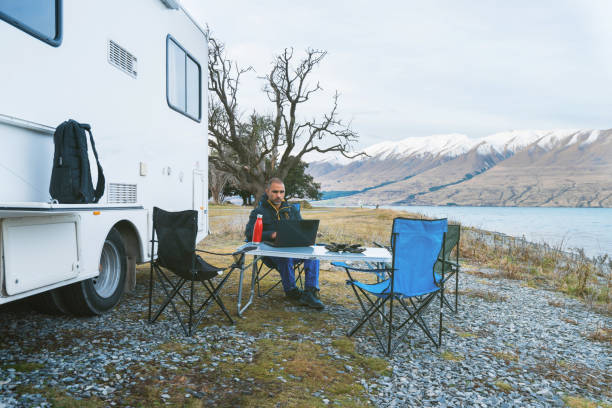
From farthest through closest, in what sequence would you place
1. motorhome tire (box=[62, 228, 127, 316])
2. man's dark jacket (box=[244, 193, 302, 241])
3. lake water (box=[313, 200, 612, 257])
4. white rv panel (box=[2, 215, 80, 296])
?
lake water (box=[313, 200, 612, 257]) < man's dark jacket (box=[244, 193, 302, 241]) < motorhome tire (box=[62, 228, 127, 316]) < white rv panel (box=[2, 215, 80, 296])

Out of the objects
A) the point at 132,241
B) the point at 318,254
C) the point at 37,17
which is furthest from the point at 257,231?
the point at 37,17

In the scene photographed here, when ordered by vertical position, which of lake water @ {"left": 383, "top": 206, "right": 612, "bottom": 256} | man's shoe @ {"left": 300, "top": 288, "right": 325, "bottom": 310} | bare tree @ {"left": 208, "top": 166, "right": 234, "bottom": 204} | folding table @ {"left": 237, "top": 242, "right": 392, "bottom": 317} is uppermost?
bare tree @ {"left": 208, "top": 166, "right": 234, "bottom": 204}

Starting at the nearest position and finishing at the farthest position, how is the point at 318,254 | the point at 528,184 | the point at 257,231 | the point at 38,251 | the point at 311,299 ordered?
the point at 38,251
the point at 318,254
the point at 257,231
the point at 311,299
the point at 528,184

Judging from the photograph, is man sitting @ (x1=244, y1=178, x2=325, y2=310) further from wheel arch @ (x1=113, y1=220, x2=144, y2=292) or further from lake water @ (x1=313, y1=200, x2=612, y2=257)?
lake water @ (x1=313, y1=200, x2=612, y2=257)

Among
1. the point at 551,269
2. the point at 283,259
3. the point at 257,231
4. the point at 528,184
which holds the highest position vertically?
the point at 528,184

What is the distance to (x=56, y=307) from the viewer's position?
339cm

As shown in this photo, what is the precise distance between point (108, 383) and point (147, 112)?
254 centimetres

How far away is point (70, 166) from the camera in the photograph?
9.53ft

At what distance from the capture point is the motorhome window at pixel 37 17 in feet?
8.00

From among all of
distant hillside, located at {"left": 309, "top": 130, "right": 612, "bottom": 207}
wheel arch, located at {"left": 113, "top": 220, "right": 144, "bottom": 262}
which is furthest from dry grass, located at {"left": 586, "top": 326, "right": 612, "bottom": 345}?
distant hillside, located at {"left": 309, "top": 130, "right": 612, "bottom": 207}

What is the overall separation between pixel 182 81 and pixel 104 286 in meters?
2.37

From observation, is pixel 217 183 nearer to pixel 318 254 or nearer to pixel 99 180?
pixel 99 180

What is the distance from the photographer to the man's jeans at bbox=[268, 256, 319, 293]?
419cm

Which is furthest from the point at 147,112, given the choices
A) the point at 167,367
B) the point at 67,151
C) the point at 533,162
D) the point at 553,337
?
the point at 533,162
